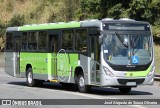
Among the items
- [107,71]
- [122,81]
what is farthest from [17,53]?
[122,81]

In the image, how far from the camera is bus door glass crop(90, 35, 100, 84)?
2080 cm

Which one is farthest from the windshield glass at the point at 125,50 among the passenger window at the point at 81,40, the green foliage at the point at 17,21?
the green foliage at the point at 17,21

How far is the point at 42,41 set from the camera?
83.5ft

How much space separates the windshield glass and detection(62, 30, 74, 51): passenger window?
2.57 metres

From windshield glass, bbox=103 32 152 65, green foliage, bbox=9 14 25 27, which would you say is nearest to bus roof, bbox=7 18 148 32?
windshield glass, bbox=103 32 152 65

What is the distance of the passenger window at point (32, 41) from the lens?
26.2 metres

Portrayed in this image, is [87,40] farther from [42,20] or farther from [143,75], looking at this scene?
[42,20]

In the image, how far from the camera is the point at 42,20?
59219 mm

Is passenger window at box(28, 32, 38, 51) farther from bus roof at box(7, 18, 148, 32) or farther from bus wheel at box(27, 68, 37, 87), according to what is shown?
bus wheel at box(27, 68, 37, 87)

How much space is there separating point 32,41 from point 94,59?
6185mm

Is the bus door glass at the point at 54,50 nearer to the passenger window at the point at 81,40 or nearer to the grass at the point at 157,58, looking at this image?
the passenger window at the point at 81,40

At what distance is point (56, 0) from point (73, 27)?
40.3 m

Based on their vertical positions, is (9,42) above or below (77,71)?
above

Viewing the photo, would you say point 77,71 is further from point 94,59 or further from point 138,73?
point 138,73
